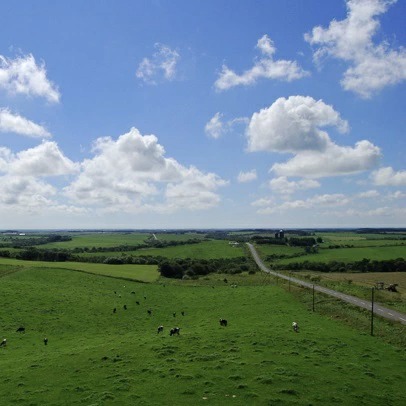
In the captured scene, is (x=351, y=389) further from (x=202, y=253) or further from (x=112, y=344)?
(x=202, y=253)

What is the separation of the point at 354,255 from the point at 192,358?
486ft

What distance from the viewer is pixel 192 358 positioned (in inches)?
1275

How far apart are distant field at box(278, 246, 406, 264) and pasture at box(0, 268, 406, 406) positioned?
103 metres

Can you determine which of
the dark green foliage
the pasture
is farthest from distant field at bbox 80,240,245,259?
the pasture

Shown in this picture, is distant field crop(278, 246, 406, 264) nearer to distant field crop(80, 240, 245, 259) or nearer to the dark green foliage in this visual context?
the dark green foliage

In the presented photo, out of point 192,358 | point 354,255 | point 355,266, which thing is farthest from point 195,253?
point 192,358

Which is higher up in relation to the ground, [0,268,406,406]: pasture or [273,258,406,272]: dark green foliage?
[0,268,406,406]: pasture

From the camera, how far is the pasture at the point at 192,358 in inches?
1009

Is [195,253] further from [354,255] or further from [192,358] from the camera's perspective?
[192,358]

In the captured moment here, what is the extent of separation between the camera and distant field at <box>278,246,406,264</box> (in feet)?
518

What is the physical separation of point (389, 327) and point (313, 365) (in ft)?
64.1

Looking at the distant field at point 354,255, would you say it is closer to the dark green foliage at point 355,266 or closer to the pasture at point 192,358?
the dark green foliage at point 355,266

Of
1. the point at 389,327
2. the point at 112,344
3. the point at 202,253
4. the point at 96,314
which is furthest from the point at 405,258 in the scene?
the point at 112,344

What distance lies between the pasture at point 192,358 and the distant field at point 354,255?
103028 millimetres
